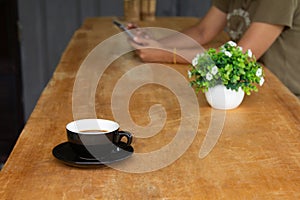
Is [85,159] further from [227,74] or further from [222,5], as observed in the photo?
[222,5]

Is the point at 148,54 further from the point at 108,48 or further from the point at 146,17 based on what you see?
the point at 146,17

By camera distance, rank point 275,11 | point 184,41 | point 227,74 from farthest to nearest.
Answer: point 184,41, point 275,11, point 227,74

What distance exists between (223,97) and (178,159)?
412 millimetres

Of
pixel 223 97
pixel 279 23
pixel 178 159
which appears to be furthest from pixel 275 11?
pixel 178 159

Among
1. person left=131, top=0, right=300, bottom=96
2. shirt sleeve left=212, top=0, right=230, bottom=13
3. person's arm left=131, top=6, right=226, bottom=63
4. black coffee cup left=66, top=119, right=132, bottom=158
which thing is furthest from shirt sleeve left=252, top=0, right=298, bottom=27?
black coffee cup left=66, top=119, right=132, bottom=158

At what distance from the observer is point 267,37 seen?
238cm

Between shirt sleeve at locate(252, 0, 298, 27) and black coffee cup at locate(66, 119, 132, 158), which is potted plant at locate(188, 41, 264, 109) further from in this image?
shirt sleeve at locate(252, 0, 298, 27)

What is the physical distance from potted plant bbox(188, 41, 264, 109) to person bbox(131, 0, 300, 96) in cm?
56

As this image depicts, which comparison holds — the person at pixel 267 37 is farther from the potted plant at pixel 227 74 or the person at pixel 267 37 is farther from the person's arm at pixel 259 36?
the potted plant at pixel 227 74

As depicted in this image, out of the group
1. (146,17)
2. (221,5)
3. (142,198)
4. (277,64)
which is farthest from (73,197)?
(146,17)

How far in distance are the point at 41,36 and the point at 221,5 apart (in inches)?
Result: 71.4

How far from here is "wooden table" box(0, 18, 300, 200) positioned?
1.29m

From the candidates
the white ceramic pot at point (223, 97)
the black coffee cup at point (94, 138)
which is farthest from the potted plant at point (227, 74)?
the black coffee cup at point (94, 138)

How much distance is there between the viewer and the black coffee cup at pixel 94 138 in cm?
139
